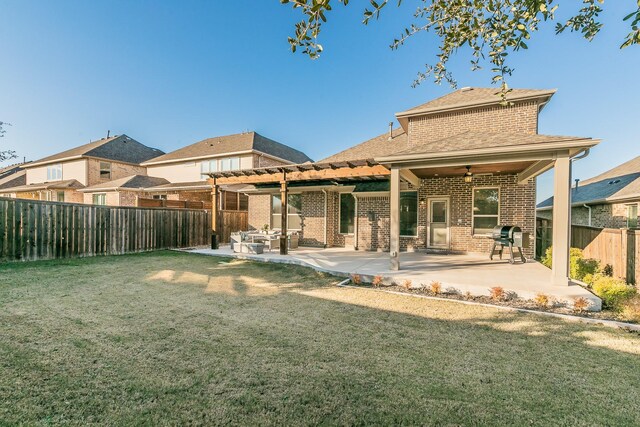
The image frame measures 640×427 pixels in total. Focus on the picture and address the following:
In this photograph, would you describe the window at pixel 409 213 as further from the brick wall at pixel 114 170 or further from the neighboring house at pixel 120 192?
the brick wall at pixel 114 170

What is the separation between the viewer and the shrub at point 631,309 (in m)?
4.54

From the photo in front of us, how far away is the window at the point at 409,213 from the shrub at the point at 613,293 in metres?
6.36

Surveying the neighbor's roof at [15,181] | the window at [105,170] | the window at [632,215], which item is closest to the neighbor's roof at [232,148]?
the window at [105,170]

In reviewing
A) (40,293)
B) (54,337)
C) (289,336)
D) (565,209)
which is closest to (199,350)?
(289,336)

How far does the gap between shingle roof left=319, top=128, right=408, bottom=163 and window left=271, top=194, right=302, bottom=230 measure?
7.72 feet

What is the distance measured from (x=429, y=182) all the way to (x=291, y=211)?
6.36 meters

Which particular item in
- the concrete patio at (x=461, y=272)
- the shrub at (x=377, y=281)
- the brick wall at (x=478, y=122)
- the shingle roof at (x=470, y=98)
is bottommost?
the shrub at (x=377, y=281)

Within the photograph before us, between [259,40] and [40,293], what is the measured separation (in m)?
12.9

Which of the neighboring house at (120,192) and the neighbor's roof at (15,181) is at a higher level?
the neighbor's roof at (15,181)

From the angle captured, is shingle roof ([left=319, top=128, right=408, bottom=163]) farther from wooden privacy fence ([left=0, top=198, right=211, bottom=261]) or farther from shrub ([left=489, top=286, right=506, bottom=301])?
shrub ([left=489, top=286, right=506, bottom=301])

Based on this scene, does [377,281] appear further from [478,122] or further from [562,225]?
[478,122]

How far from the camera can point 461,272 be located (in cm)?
717

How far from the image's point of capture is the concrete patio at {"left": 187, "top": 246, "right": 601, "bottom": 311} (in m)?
5.59

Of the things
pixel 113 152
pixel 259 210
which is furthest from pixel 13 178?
pixel 259 210
